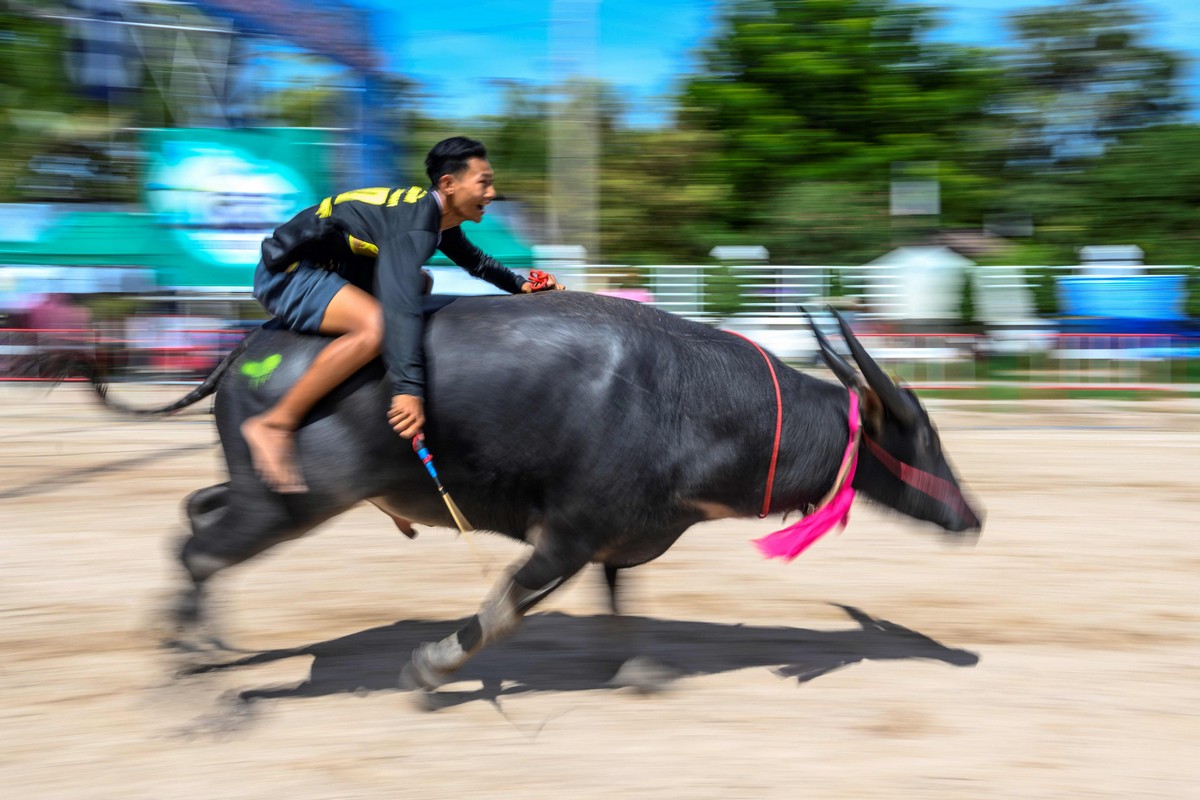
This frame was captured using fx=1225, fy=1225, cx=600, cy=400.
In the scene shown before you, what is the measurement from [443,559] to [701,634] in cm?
Result: 197

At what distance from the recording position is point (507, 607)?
4.41m

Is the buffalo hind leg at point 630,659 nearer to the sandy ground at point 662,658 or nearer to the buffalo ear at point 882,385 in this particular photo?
the sandy ground at point 662,658

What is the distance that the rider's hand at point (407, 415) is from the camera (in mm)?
4074

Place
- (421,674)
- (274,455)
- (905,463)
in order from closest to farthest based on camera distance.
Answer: (274,455) < (421,674) < (905,463)

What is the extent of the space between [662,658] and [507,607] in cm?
105

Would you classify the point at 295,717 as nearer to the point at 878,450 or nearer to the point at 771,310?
the point at 878,450

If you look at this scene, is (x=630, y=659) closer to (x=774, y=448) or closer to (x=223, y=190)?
(x=774, y=448)

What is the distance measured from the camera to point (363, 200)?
4414 millimetres

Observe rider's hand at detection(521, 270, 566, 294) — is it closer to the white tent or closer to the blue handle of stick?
the blue handle of stick

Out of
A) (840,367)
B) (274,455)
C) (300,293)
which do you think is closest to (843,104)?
(840,367)

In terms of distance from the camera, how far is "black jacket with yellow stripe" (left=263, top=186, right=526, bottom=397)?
4.11m

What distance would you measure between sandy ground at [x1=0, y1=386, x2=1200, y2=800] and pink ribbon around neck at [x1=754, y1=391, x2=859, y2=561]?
614 mm

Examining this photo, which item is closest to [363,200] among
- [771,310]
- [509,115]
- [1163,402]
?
[1163,402]

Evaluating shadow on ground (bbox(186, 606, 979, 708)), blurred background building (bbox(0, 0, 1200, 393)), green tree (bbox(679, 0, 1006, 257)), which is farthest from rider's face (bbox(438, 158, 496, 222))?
green tree (bbox(679, 0, 1006, 257))
